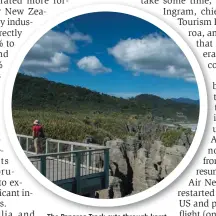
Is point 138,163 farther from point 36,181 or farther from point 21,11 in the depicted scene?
point 21,11

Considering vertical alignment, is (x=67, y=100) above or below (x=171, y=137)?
above

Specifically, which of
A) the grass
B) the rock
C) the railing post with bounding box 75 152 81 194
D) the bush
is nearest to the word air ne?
the railing post with bounding box 75 152 81 194

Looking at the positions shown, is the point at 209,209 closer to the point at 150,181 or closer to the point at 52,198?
the point at 52,198

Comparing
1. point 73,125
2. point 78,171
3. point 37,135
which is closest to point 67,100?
point 73,125

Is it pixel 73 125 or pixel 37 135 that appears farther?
pixel 73 125

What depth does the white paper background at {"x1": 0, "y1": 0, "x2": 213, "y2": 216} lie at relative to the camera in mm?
3822

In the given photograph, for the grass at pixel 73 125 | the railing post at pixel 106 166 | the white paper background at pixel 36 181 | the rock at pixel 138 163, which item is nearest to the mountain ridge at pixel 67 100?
the grass at pixel 73 125

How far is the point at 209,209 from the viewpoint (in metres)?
3.93

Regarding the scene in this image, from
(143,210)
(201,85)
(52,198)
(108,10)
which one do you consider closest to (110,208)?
(143,210)

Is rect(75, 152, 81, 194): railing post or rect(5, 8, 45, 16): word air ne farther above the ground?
rect(5, 8, 45, 16): word air ne

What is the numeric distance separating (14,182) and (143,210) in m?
1.38

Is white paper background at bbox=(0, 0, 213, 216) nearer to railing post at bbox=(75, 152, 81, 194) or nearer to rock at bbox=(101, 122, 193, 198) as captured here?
railing post at bbox=(75, 152, 81, 194)

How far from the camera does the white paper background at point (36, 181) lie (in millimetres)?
3822

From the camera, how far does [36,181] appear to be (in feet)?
12.9
